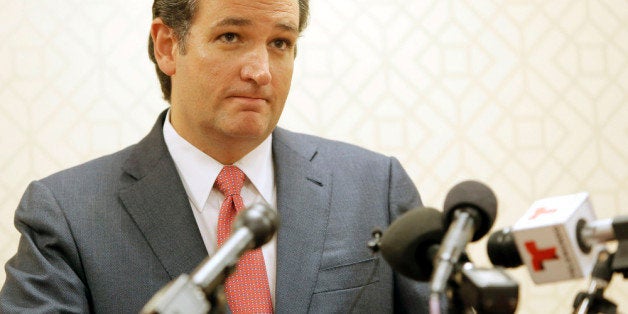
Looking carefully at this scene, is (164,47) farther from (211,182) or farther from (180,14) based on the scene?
(211,182)

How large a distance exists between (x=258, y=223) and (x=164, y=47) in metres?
0.95

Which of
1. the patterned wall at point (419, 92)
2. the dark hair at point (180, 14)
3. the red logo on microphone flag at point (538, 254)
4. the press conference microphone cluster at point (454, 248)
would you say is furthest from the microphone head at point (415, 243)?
the patterned wall at point (419, 92)

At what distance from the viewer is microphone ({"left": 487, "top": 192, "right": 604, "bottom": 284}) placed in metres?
1.05

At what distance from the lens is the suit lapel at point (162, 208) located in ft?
5.45

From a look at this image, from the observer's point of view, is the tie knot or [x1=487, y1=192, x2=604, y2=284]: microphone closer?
[x1=487, y1=192, x2=604, y2=284]: microphone

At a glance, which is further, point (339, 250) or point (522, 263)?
point (339, 250)

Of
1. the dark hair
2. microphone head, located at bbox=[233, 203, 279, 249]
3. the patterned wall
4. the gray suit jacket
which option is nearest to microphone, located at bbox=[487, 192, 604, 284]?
microphone head, located at bbox=[233, 203, 279, 249]

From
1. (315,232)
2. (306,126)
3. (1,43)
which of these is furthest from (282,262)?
(1,43)

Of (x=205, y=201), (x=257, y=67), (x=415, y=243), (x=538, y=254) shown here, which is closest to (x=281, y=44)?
(x=257, y=67)

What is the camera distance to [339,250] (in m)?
1.74

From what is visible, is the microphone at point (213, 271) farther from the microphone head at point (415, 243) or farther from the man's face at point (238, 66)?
the man's face at point (238, 66)

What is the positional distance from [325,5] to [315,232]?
39.1 inches

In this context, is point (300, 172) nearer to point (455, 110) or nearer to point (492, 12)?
point (455, 110)

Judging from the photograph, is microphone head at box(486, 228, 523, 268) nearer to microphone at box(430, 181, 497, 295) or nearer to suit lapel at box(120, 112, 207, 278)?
microphone at box(430, 181, 497, 295)
